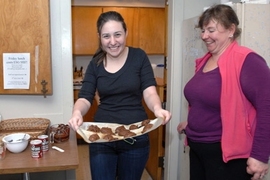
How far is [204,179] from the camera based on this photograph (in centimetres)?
158

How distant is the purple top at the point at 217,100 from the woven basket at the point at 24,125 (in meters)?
1.03

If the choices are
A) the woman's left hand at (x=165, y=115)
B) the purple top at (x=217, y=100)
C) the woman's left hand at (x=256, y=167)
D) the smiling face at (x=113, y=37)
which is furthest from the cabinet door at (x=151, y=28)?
the woman's left hand at (x=256, y=167)

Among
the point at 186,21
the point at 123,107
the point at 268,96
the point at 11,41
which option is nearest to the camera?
the point at 268,96

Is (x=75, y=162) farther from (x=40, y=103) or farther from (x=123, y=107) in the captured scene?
(x=40, y=103)

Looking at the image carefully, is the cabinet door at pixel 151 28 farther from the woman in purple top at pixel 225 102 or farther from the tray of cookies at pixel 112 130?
the tray of cookies at pixel 112 130

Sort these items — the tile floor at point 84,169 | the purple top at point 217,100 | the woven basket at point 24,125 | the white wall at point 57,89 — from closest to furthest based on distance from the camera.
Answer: the purple top at point 217,100, the woven basket at point 24,125, the white wall at point 57,89, the tile floor at point 84,169

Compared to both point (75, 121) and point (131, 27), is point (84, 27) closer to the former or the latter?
point (131, 27)

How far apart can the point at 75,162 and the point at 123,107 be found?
15.7 inches

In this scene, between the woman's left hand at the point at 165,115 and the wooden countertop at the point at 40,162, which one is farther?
the wooden countertop at the point at 40,162

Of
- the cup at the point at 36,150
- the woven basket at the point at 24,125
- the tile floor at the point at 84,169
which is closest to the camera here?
the cup at the point at 36,150

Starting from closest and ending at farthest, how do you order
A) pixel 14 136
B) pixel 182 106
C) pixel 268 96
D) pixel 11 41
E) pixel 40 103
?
pixel 268 96 → pixel 14 136 → pixel 11 41 → pixel 40 103 → pixel 182 106

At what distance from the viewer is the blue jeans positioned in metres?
1.39

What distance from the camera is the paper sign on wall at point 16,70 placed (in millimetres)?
1981

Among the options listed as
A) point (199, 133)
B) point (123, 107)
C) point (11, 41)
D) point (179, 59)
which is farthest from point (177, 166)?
point (11, 41)
